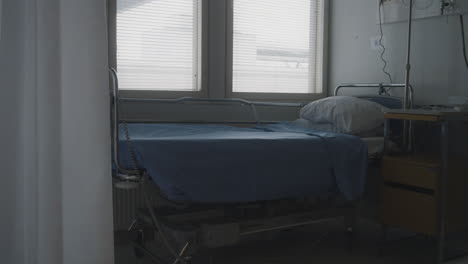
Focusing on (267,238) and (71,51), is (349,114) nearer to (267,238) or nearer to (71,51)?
(267,238)

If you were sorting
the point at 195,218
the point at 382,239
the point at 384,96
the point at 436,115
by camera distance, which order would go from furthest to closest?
the point at 384,96, the point at 382,239, the point at 195,218, the point at 436,115

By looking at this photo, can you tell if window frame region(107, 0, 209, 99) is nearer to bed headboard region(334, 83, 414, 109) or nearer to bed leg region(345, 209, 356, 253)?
bed headboard region(334, 83, 414, 109)

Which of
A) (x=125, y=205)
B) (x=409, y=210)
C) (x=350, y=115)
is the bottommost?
(x=125, y=205)

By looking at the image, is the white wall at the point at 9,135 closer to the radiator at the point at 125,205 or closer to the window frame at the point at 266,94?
the radiator at the point at 125,205

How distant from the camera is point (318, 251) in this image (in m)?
2.94

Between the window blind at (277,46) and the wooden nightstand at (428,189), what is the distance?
1382mm

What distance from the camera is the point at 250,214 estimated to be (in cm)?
265

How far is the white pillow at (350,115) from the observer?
287cm

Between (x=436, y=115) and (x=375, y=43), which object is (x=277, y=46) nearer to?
(x=375, y=43)

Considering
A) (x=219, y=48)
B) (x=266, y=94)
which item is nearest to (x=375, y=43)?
(x=266, y=94)

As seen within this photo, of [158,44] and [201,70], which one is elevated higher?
[158,44]

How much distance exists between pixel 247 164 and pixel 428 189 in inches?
39.5

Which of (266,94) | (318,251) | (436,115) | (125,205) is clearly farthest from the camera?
(266,94)

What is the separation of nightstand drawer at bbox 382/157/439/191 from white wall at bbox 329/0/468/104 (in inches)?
31.0
